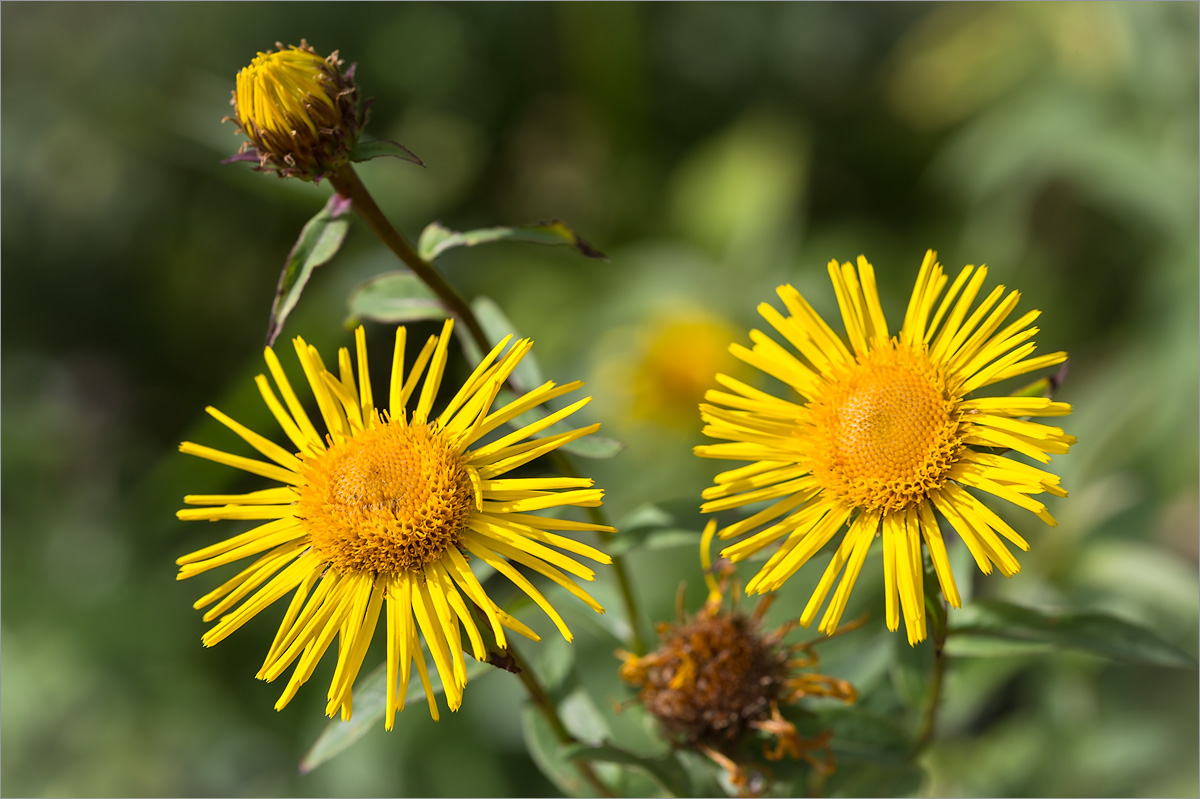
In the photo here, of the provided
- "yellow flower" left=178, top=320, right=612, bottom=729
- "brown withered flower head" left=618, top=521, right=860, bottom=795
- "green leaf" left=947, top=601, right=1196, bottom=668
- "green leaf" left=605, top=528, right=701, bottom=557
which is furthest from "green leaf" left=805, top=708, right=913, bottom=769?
"yellow flower" left=178, top=320, right=612, bottom=729

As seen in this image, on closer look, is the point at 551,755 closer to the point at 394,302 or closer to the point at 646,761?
the point at 646,761

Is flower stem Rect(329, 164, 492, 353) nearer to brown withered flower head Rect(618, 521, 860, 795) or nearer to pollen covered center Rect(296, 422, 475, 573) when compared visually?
pollen covered center Rect(296, 422, 475, 573)

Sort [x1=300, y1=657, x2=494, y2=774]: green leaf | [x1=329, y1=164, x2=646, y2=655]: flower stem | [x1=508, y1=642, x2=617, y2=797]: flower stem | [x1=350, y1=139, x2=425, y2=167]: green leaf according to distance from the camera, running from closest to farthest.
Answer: [x1=350, y1=139, x2=425, y2=167]: green leaf
[x1=329, y1=164, x2=646, y2=655]: flower stem
[x1=300, y1=657, x2=494, y2=774]: green leaf
[x1=508, y1=642, x2=617, y2=797]: flower stem

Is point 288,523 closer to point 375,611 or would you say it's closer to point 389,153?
point 375,611

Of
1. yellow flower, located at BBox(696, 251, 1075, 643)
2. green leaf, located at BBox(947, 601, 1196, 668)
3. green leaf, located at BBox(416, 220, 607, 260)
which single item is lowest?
green leaf, located at BBox(947, 601, 1196, 668)

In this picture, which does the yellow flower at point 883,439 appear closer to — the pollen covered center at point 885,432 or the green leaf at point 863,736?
the pollen covered center at point 885,432

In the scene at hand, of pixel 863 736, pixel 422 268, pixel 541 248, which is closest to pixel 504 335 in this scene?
pixel 422 268
